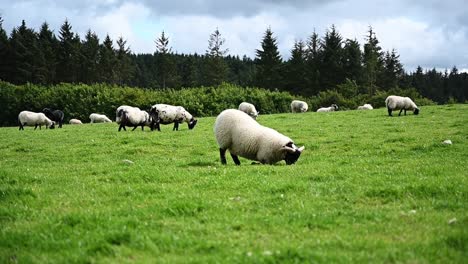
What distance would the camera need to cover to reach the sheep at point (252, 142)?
15773 millimetres

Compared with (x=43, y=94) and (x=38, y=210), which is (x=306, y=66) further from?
(x=38, y=210)

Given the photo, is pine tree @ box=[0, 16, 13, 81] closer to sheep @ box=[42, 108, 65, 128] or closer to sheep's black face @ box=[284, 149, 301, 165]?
sheep @ box=[42, 108, 65, 128]

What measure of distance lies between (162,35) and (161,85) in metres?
12.8

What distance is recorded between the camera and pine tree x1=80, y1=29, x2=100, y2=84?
9656 cm

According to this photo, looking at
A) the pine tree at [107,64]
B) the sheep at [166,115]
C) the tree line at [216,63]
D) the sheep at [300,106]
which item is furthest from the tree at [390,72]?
the sheep at [166,115]

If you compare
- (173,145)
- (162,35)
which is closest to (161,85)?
(162,35)

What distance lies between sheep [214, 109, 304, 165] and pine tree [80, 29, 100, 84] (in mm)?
86111

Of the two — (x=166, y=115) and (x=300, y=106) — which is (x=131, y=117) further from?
(x=300, y=106)

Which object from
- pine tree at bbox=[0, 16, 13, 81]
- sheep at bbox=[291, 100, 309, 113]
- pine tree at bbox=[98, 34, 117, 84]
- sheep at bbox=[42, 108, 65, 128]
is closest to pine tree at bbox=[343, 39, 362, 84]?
sheep at bbox=[291, 100, 309, 113]

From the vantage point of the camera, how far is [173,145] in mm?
22828

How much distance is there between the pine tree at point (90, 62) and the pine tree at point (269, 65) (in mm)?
37202

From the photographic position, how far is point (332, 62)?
96000 millimetres

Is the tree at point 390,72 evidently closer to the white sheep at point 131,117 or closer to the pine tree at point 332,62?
the pine tree at point 332,62

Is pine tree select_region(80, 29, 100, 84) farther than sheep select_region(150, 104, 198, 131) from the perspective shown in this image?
Yes
